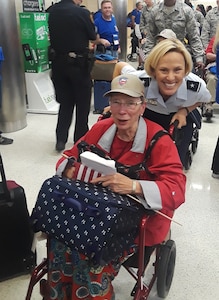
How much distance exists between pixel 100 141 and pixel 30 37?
3608 millimetres

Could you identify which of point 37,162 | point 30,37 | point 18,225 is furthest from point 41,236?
point 30,37

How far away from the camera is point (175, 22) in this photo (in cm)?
378

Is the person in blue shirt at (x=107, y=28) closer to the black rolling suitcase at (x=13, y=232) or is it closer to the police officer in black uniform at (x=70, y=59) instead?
the police officer in black uniform at (x=70, y=59)

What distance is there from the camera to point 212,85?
4.81 meters

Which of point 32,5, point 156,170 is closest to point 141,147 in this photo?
point 156,170

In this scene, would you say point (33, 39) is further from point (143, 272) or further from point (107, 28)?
point (143, 272)

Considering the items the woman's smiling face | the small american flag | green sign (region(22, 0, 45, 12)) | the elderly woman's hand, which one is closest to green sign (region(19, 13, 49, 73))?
green sign (region(22, 0, 45, 12))

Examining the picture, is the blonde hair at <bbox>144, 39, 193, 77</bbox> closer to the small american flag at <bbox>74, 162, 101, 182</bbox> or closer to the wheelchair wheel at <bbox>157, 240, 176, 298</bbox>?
the small american flag at <bbox>74, 162, 101, 182</bbox>

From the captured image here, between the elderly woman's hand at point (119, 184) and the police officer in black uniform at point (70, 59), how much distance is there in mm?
2340

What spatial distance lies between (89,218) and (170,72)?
91 centimetres

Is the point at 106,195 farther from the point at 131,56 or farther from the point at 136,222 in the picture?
the point at 131,56

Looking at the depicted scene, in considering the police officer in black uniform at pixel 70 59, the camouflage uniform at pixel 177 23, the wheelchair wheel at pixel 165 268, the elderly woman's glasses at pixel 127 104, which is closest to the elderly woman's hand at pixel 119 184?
the elderly woman's glasses at pixel 127 104

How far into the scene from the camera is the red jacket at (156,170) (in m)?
1.43

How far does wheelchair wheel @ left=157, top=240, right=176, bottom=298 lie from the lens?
5.57 feet
